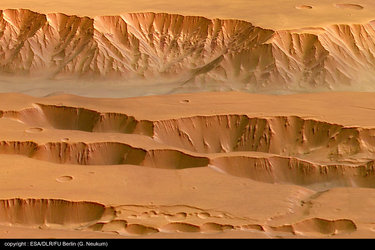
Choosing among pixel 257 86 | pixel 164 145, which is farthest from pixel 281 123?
pixel 257 86

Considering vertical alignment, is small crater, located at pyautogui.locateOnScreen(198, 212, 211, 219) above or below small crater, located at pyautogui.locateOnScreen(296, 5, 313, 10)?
below

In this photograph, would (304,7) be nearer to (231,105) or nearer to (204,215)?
(231,105)

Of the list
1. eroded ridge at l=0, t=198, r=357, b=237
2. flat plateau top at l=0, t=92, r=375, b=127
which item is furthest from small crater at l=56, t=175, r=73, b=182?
flat plateau top at l=0, t=92, r=375, b=127

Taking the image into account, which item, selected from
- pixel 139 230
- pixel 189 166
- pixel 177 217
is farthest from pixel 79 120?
pixel 139 230

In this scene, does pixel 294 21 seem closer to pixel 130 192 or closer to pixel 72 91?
pixel 72 91

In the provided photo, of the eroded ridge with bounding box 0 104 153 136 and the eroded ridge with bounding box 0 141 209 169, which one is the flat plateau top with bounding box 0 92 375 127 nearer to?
the eroded ridge with bounding box 0 104 153 136

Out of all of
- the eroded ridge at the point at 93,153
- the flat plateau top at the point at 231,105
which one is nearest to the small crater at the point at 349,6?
the flat plateau top at the point at 231,105

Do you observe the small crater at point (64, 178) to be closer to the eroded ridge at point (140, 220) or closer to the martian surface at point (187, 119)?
the martian surface at point (187, 119)
